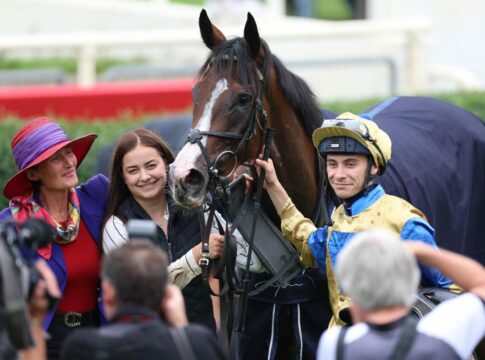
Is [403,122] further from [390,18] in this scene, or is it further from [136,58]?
[390,18]

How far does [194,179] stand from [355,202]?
2.07 ft

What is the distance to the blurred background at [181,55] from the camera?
1123cm

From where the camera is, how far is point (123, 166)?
5.29 meters

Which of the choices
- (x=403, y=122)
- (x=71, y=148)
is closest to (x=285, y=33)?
(x=403, y=122)

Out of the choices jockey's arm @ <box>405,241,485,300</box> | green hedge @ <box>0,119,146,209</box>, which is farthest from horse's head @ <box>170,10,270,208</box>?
green hedge @ <box>0,119,146,209</box>

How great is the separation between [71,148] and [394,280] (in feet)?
7.60

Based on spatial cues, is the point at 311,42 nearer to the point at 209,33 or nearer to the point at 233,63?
the point at 209,33

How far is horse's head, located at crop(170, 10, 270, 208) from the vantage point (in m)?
4.78

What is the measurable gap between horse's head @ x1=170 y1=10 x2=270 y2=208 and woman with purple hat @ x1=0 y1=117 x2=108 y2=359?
614 mm

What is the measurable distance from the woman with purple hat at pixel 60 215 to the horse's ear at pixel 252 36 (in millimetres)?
885

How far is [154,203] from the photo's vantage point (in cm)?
532

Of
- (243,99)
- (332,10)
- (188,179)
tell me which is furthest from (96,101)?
(332,10)

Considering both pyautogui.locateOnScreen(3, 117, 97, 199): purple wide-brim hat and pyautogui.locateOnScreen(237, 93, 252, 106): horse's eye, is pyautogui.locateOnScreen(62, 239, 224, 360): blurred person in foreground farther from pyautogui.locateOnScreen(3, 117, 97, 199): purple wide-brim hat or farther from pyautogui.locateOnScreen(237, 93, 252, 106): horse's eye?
pyautogui.locateOnScreen(3, 117, 97, 199): purple wide-brim hat

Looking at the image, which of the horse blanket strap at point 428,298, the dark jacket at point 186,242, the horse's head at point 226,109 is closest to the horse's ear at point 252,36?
the horse's head at point 226,109
